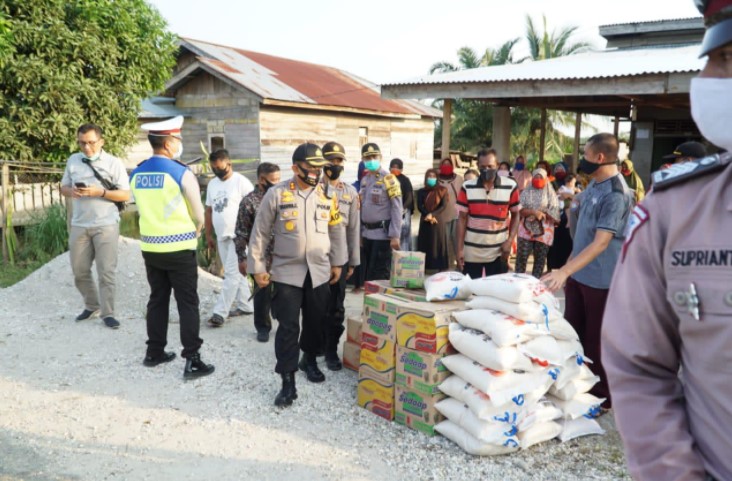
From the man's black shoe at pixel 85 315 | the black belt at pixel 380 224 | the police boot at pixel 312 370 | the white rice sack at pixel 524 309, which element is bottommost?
the man's black shoe at pixel 85 315

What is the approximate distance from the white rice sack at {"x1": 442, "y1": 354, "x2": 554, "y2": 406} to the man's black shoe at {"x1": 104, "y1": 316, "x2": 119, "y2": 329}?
156 inches

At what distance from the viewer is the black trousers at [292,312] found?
4.39 meters

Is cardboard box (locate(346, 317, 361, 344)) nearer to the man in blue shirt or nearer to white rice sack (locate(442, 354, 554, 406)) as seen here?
white rice sack (locate(442, 354, 554, 406))

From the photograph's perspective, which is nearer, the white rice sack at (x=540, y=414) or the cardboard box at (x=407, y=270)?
the white rice sack at (x=540, y=414)

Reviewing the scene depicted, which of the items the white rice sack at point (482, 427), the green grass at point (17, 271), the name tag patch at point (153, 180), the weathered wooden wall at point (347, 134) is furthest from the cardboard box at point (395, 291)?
the weathered wooden wall at point (347, 134)

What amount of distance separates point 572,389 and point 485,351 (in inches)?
28.7

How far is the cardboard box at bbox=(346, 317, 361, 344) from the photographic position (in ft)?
16.0

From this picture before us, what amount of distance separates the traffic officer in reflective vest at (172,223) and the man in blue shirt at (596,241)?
9.27 feet

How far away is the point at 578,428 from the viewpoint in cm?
390

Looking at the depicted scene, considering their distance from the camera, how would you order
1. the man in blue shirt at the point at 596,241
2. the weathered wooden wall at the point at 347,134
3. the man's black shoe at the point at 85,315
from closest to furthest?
the man in blue shirt at the point at 596,241
the man's black shoe at the point at 85,315
the weathered wooden wall at the point at 347,134

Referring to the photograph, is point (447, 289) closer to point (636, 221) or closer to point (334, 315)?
point (334, 315)

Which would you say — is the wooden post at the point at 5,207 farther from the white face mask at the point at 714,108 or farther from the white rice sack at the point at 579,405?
the white face mask at the point at 714,108

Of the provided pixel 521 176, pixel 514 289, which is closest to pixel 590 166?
pixel 514 289

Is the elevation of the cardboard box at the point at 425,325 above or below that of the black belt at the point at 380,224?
below
